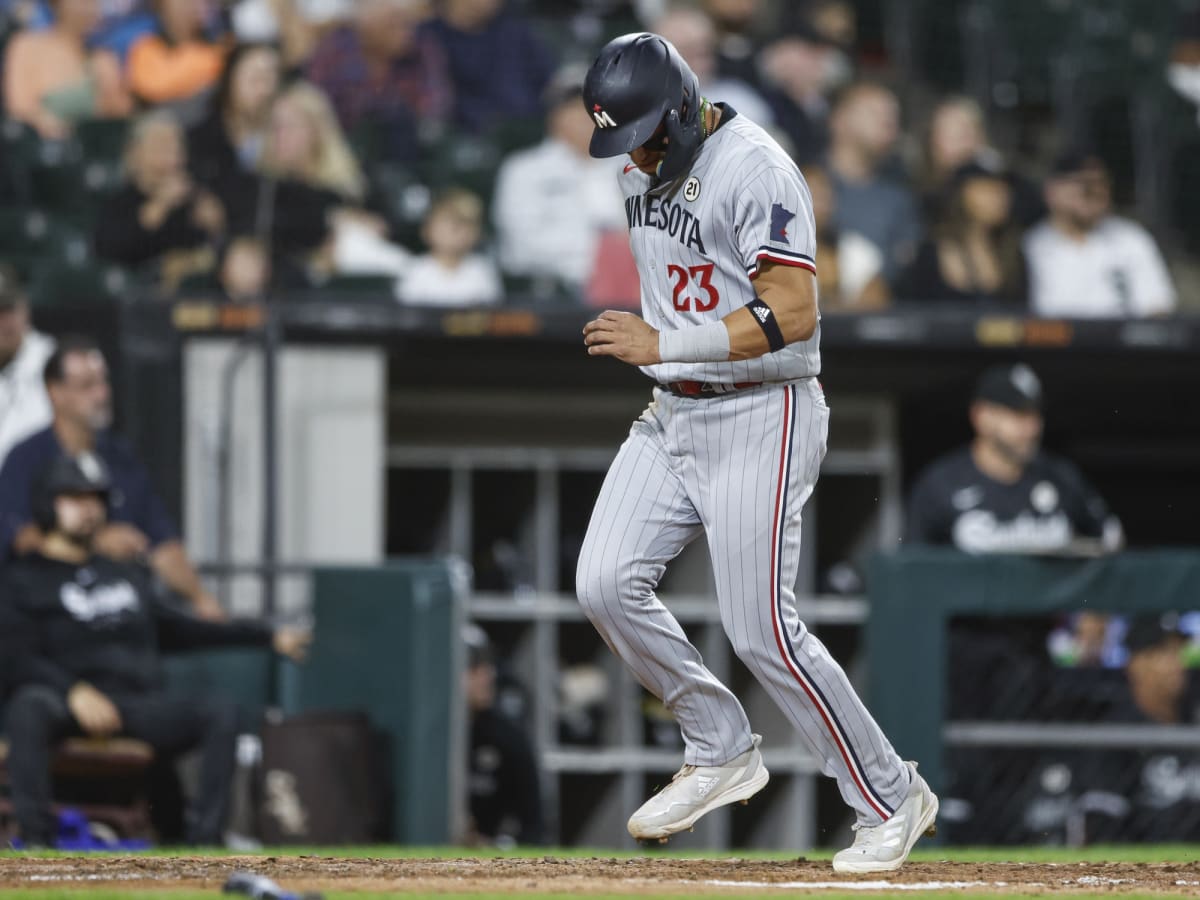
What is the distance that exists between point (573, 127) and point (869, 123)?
4.85 feet

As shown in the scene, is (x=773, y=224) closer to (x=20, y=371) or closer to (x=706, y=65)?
(x=20, y=371)

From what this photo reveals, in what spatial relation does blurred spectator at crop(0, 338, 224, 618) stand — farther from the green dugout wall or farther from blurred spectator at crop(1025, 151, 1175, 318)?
blurred spectator at crop(1025, 151, 1175, 318)

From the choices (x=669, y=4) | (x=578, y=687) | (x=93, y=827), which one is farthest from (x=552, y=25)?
(x=93, y=827)

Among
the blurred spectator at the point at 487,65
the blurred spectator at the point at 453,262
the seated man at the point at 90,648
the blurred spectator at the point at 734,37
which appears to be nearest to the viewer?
A: the seated man at the point at 90,648

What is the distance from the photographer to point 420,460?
9.44 metres

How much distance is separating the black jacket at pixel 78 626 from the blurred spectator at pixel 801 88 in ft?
13.1

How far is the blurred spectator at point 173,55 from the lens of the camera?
359 inches

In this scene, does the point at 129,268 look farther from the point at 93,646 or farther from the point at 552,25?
the point at 552,25

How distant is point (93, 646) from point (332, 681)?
980 millimetres

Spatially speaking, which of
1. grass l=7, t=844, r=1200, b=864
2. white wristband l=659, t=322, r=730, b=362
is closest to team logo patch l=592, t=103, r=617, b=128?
white wristband l=659, t=322, r=730, b=362

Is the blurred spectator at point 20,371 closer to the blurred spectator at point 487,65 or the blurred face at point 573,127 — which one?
the blurred face at point 573,127

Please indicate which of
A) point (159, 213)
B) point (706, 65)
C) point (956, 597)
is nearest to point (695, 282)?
point (956, 597)

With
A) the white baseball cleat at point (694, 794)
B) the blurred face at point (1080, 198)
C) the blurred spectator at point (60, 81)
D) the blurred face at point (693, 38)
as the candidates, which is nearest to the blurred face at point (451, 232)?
the blurred face at point (693, 38)

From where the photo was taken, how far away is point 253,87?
8.81 metres
